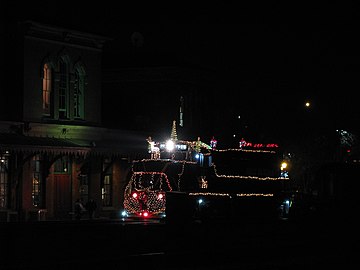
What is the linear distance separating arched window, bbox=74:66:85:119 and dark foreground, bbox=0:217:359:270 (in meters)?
12.6

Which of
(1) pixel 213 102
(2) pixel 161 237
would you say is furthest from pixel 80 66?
(2) pixel 161 237

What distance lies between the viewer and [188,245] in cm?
2514

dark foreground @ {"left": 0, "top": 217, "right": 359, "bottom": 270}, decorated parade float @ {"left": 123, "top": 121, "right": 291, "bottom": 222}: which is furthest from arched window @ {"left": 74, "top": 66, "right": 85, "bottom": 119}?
dark foreground @ {"left": 0, "top": 217, "right": 359, "bottom": 270}

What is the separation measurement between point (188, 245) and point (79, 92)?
18046 millimetres

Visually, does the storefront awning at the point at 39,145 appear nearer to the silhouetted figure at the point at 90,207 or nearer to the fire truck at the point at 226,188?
the silhouetted figure at the point at 90,207

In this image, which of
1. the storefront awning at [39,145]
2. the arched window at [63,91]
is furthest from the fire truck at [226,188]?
the arched window at [63,91]

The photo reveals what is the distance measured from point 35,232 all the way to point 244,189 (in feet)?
23.0

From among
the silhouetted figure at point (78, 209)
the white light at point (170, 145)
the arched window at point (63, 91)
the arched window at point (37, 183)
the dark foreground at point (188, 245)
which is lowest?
the dark foreground at point (188, 245)

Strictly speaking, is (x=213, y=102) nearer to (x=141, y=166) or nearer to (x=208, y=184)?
(x=141, y=166)

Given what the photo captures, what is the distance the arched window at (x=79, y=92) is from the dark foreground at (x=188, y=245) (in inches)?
495

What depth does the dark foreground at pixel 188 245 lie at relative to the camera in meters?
20.2

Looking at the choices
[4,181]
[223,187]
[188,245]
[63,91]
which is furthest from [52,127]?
[188,245]

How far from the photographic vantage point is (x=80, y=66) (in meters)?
41.5

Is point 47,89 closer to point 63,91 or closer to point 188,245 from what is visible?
point 63,91
